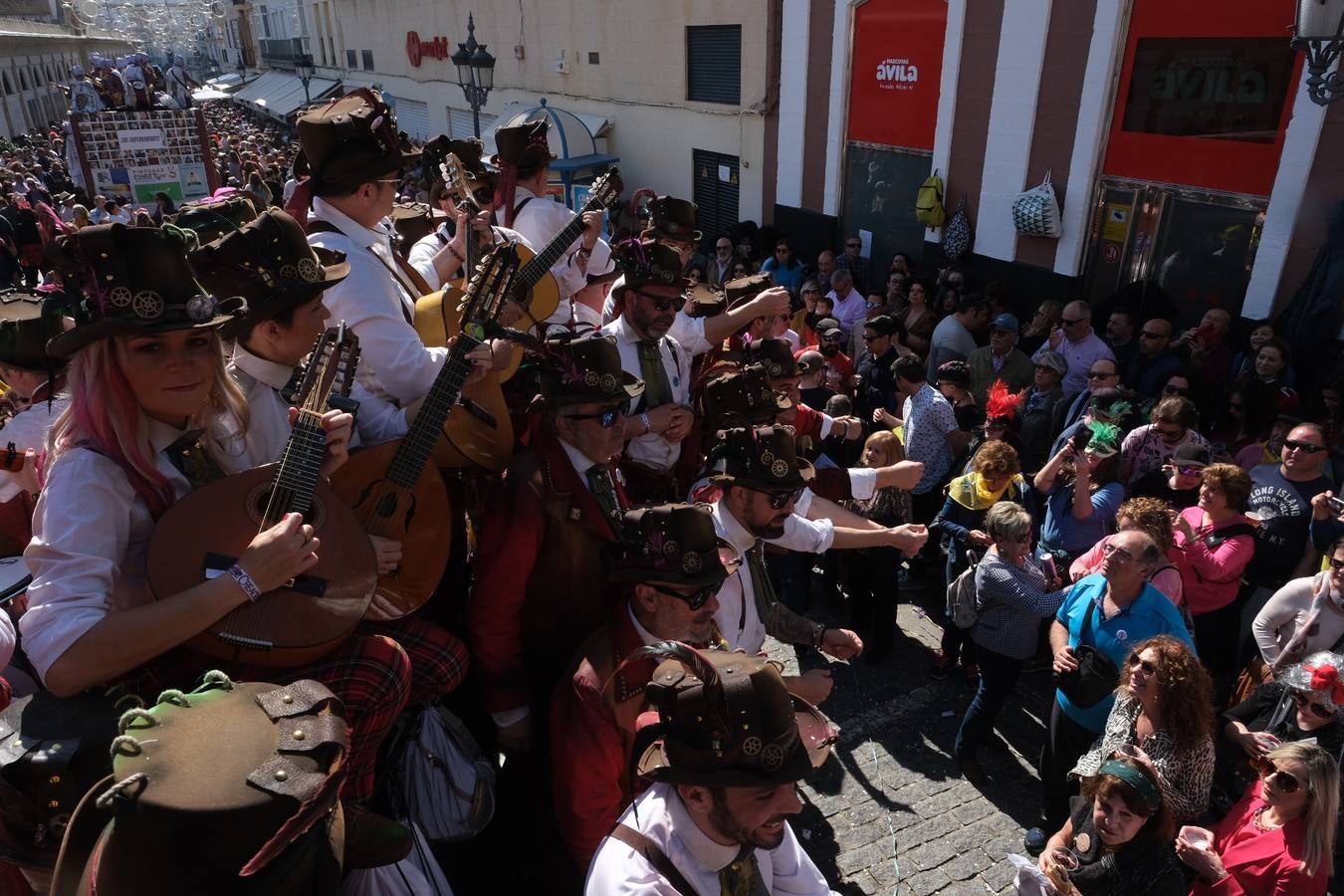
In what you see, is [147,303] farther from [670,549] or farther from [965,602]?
[965,602]

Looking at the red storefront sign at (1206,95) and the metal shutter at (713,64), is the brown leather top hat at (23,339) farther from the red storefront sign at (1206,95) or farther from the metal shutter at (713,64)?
the metal shutter at (713,64)

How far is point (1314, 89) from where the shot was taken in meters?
6.16

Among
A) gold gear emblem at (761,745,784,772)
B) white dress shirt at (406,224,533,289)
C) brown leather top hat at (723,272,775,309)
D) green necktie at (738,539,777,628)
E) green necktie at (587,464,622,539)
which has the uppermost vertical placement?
white dress shirt at (406,224,533,289)

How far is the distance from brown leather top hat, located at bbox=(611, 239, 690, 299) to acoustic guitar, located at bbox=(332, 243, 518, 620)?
141 centimetres

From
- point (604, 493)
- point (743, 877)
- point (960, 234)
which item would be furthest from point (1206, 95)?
point (743, 877)

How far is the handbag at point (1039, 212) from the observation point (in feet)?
32.2

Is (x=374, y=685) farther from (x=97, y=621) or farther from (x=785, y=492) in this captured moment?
(x=785, y=492)

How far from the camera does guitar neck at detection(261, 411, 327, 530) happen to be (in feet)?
7.25

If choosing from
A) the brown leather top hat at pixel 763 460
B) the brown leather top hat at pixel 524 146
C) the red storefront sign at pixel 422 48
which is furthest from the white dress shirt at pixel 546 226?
the red storefront sign at pixel 422 48

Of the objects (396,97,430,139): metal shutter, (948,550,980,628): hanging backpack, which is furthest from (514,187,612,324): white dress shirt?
(396,97,430,139): metal shutter

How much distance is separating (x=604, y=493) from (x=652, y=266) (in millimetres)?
1397

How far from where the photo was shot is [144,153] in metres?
12.6

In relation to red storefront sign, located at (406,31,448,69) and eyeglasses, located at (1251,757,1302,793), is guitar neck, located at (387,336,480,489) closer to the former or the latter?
eyeglasses, located at (1251,757,1302,793)

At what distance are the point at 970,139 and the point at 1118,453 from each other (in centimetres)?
684
